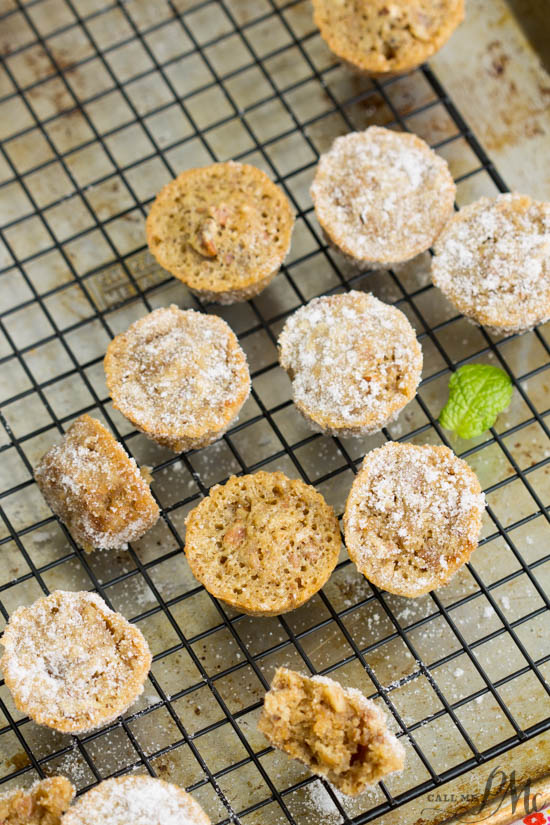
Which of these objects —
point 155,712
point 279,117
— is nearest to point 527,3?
point 279,117

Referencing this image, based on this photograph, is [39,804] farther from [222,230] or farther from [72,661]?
[222,230]

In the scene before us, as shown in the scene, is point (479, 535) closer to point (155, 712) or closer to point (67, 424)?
point (155, 712)

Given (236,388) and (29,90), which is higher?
(29,90)

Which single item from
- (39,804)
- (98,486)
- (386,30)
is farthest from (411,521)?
(386,30)

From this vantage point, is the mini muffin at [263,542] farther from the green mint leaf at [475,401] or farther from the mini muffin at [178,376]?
the green mint leaf at [475,401]

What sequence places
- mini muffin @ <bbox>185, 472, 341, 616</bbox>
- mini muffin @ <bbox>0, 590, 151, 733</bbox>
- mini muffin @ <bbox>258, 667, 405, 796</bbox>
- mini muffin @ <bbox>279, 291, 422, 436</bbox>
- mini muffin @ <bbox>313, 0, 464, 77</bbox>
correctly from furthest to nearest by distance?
mini muffin @ <bbox>313, 0, 464, 77</bbox> < mini muffin @ <bbox>279, 291, 422, 436</bbox> < mini muffin @ <bbox>185, 472, 341, 616</bbox> < mini muffin @ <bbox>0, 590, 151, 733</bbox> < mini muffin @ <bbox>258, 667, 405, 796</bbox>

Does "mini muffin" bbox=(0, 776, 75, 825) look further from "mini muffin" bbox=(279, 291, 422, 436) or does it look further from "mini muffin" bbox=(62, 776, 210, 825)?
"mini muffin" bbox=(279, 291, 422, 436)

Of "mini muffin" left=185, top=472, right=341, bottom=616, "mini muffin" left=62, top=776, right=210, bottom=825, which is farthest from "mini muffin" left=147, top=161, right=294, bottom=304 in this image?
"mini muffin" left=62, top=776, right=210, bottom=825
